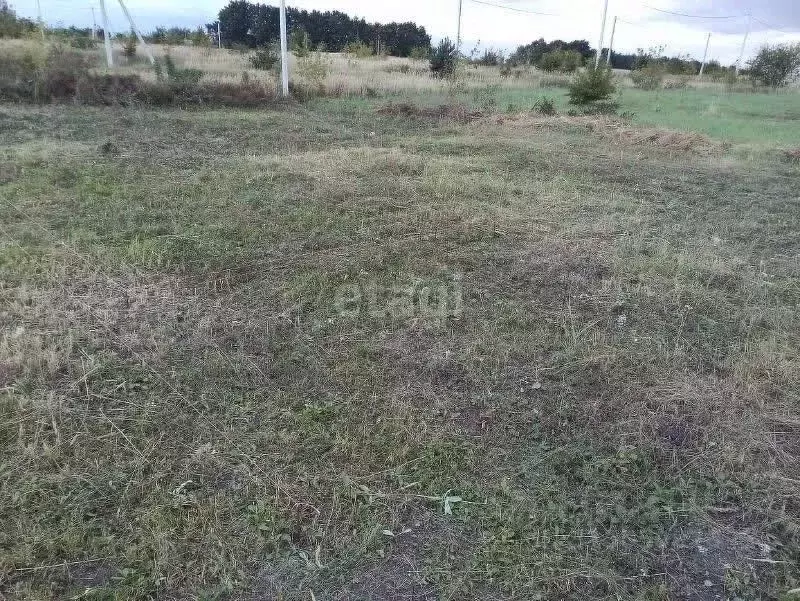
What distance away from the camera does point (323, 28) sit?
40.2 meters

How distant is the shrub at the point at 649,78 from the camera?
23.0 m

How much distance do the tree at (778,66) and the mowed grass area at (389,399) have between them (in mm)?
24361

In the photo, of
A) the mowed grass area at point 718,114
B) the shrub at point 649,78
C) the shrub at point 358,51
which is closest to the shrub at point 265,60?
the mowed grass area at point 718,114

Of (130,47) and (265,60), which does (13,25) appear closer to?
(130,47)

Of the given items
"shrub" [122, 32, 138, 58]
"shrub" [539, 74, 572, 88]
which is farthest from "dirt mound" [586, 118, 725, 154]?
"shrub" [122, 32, 138, 58]

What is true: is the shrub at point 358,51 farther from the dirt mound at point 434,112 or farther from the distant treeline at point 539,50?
the dirt mound at point 434,112

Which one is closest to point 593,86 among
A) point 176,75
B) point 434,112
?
point 434,112

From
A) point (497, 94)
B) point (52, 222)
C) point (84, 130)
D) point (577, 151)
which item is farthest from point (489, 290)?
point (497, 94)

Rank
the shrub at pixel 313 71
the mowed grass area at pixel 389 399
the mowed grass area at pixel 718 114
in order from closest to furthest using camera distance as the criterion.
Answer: the mowed grass area at pixel 389 399 → the mowed grass area at pixel 718 114 → the shrub at pixel 313 71

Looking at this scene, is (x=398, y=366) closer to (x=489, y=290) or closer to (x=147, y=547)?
(x=489, y=290)

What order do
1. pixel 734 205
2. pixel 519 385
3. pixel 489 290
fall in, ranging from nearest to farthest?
pixel 519 385 → pixel 489 290 → pixel 734 205

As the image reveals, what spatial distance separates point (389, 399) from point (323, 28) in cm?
4304

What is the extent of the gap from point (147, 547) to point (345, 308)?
2.12 metres

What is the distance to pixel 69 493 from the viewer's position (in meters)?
2.27
